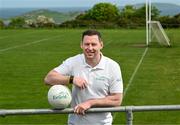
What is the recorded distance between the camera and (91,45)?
571cm

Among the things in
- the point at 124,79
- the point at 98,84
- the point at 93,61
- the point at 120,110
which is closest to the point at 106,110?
the point at 120,110

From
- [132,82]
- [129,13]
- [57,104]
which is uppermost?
[57,104]

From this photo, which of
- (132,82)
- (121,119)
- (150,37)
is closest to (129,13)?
(150,37)

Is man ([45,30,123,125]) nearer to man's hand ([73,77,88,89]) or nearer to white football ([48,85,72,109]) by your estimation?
man's hand ([73,77,88,89])

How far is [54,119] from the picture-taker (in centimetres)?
1155

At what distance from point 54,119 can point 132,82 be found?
579cm

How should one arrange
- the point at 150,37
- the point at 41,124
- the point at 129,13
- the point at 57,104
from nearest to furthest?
the point at 57,104 < the point at 41,124 < the point at 150,37 < the point at 129,13

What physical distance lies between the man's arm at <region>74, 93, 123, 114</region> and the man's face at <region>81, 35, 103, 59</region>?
1.48ft

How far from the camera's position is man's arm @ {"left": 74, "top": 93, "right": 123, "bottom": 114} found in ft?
18.1

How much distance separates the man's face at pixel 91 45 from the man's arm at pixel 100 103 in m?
0.45

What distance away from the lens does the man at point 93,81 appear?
18.8 feet

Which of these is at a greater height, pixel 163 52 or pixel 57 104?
pixel 57 104

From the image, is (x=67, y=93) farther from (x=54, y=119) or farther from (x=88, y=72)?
(x=54, y=119)

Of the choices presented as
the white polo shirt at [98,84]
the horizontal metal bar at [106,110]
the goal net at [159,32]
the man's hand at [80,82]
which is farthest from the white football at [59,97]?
the goal net at [159,32]
